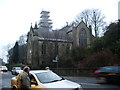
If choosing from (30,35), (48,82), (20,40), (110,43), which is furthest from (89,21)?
(48,82)

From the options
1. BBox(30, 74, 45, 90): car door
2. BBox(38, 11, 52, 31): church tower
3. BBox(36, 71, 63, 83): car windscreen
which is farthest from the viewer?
BBox(38, 11, 52, 31): church tower

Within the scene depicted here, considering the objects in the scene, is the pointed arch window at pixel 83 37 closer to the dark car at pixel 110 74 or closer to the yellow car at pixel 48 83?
the dark car at pixel 110 74

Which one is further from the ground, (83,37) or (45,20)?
(45,20)

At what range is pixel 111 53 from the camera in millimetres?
30547

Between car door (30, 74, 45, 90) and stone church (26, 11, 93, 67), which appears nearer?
car door (30, 74, 45, 90)

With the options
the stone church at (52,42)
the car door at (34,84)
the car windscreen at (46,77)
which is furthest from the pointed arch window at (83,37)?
the car door at (34,84)

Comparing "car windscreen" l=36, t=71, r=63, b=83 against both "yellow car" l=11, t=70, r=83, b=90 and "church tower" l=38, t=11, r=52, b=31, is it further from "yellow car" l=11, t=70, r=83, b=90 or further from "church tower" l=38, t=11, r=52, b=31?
"church tower" l=38, t=11, r=52, b=31

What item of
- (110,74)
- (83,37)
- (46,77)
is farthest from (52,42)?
(46,77)

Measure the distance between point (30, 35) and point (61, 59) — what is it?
26.5m

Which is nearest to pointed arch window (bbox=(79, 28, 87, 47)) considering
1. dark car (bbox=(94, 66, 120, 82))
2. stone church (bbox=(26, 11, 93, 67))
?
stone church (bbox=(26, 11, 93, 67))

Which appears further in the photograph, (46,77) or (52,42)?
(52,42)

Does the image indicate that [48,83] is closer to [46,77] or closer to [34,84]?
[34,84]

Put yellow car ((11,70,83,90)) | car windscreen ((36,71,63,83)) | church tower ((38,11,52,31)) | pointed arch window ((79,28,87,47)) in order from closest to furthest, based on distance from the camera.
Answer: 1. yellow car ((11,70,83,90))
2. car windscreen ((36,71,63,83))
3. pointed arch window ((79,28,87,47))
4. church tower ((38,11,52,31))

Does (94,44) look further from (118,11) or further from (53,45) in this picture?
(53,45)
